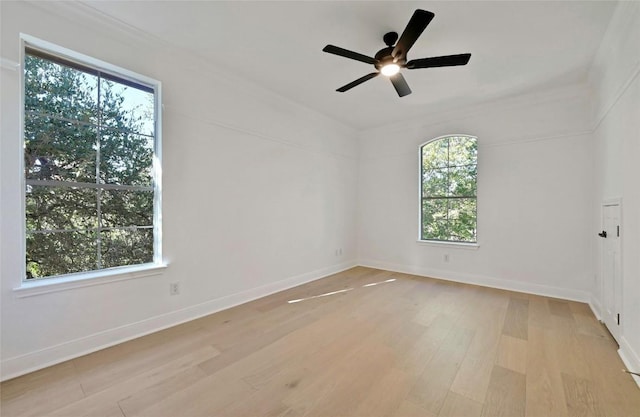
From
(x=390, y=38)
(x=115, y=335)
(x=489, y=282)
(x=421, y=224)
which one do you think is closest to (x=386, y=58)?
(x=390, y=38)

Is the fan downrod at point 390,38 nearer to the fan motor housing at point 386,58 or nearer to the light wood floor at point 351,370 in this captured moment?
the fan motor housing at point 386,58

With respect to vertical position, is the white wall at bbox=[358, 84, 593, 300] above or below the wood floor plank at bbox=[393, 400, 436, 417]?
above

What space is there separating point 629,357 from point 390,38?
10.7 feet

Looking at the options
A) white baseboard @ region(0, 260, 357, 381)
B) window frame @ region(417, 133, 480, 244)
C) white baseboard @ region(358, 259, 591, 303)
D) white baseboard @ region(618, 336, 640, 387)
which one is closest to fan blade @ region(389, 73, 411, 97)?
window frame @ region(417, 133, 480, 244)

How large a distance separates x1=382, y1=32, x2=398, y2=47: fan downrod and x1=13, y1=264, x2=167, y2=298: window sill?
310 centimetres

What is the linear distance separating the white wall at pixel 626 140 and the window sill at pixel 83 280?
4.06 m

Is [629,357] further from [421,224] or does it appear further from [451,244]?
[421,224]

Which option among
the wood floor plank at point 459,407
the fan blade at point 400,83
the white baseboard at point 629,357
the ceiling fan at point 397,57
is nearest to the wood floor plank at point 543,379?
the wood floor plank at point 459,407

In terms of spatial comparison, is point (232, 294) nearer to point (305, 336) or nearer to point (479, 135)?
point (305, 336)

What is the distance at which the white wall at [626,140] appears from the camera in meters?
1.98

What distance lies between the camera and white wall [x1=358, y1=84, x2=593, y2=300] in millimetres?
3547

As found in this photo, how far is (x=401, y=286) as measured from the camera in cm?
414

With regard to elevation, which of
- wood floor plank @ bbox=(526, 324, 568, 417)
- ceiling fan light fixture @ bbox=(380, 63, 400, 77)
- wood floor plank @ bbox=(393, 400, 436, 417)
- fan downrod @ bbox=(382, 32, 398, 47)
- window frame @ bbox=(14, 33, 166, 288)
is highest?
fan downrod @ bbox=(382, 32, 398, 47)

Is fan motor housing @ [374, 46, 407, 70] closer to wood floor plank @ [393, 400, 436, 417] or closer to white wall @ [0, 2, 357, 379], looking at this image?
white wall @ [0, 2, 357, 379]
